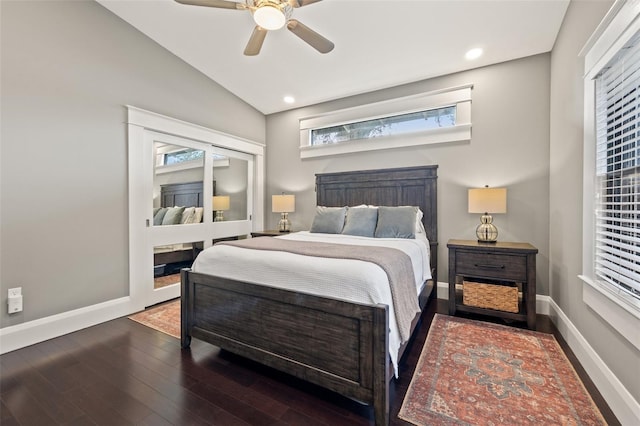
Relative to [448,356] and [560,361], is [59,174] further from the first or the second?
[560,361]

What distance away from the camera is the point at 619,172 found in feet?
5.52

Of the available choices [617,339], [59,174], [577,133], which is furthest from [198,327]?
[577,133]

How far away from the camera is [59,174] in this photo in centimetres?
260

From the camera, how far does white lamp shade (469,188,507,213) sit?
9.59ft

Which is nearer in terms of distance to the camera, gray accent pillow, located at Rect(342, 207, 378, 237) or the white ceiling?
the white ceiling

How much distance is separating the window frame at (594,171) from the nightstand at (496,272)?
607 mm

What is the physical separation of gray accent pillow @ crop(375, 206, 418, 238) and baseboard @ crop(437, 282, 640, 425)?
1498mm

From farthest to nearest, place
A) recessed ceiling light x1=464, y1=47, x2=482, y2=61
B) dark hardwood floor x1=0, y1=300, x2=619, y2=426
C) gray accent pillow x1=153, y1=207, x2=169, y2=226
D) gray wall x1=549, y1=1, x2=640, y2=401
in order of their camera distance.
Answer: gray accent pillow x1=153, y1=207, x2=169, y2=226 → recessed ceiling light x1=464, y1=47, x2=482, y2=61 → gray wall x1=549, y1=1, x2=640, y2=401 → dark hardwood floor x1=0, y1=300, x2=619, y2=426

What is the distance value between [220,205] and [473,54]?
3.88 m

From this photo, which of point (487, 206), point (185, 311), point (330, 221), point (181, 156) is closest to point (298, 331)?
point (185, 311)

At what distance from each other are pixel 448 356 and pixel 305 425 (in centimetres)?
127

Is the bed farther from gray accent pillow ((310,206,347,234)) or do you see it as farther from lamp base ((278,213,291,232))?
gray accent pillow ((310,206,347,234))

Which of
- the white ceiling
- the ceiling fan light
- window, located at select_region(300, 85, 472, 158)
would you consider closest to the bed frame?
the ceiling fan light

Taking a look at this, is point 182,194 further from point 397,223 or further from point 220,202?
point 397,223
